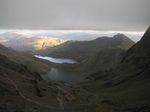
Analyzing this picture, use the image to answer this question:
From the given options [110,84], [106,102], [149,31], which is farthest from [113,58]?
[106,102]

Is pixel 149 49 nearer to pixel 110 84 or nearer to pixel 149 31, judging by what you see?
pixel 149 31

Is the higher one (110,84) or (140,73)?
(140,73)

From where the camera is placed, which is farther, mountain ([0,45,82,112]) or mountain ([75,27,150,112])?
mountain ([75,27,150,112])

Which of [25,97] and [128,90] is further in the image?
[128,90]

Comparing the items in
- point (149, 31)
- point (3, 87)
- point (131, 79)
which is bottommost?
point (131, 79)

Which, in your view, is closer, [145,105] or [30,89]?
[145,105]

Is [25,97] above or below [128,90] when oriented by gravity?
above

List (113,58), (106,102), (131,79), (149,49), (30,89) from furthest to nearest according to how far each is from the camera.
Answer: (113,58)
(149,49)
(131,79)
(106,102)
(30,89)

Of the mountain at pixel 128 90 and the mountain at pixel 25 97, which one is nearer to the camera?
the mountain at pixel 25 97
